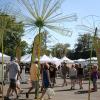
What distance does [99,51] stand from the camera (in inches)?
427

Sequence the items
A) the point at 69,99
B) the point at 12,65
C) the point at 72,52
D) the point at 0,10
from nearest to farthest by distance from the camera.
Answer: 1. the point at 0,10
2. the point at 12,65
3. the point at 69,99
4. the point at 72,52

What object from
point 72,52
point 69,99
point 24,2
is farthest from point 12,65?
point 72,52

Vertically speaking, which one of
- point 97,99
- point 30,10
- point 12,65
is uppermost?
point 30,10

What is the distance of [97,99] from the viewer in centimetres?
1852

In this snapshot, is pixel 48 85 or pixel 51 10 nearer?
pixel 51 10

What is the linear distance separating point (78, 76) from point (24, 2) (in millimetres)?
17487

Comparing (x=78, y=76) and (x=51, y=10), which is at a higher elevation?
(x=51, y=10)

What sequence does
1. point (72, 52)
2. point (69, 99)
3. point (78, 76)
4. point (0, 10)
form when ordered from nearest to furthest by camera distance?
point (0, 10)
point (69, 99)
point (78, 76)
point (72, 52)

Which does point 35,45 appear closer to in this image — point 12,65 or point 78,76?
point 12,65

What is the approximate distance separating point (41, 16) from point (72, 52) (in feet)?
353

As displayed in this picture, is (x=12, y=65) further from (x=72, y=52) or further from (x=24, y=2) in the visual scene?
(x=72, y=52)

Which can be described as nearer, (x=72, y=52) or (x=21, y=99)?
(x=21, y=99)

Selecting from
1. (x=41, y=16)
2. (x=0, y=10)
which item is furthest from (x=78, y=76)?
(x=41, y=16)

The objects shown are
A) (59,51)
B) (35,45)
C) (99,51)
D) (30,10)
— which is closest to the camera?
(30,10)
